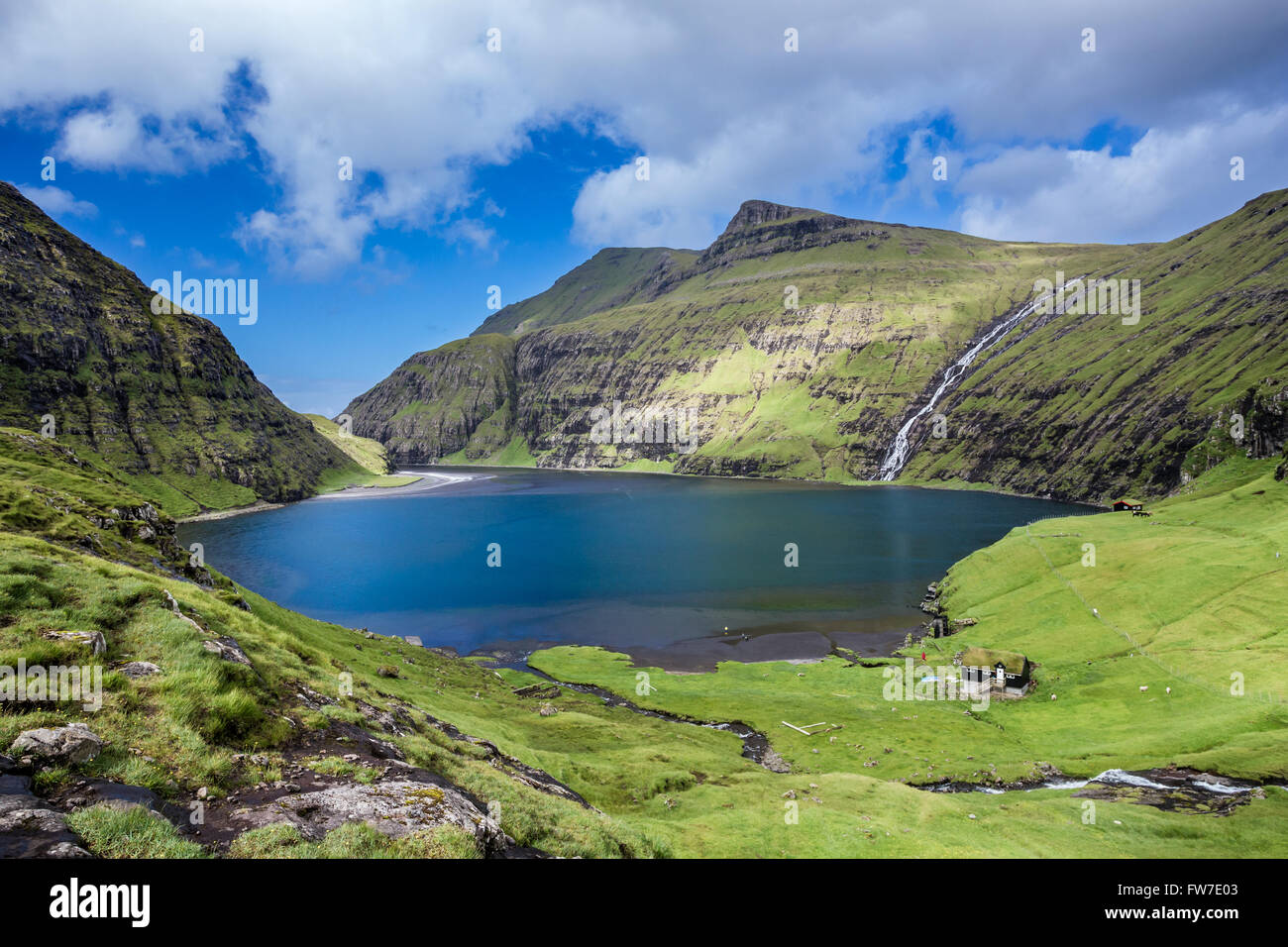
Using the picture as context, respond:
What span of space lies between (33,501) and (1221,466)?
201 m

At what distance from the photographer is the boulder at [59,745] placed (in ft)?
31.1

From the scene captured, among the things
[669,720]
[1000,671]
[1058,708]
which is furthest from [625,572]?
[1058,708]

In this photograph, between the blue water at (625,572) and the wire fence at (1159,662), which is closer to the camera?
the wire fence at (1159,662)

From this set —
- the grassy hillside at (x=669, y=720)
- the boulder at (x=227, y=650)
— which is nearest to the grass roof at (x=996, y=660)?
the grassy hillside at (x=669, y=720)

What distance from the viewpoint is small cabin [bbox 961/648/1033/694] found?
54.7 meters

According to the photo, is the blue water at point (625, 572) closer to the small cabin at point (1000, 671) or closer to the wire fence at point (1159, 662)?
the small cabin at point (1000, 671)

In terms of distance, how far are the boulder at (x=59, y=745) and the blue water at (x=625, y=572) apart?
219 ft

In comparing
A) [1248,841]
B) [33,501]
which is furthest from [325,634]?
[1248,841]

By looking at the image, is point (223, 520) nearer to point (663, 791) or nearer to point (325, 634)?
point (325, 634)

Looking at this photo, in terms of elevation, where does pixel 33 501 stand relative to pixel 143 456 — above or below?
below

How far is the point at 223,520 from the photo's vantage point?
18025 cm

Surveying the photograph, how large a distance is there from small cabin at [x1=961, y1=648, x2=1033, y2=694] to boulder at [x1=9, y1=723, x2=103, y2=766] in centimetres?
Result: 6365

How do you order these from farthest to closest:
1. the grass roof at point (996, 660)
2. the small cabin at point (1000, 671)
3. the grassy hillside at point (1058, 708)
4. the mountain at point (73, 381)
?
the mountain at point (73, 381)
the grass roof at point (996, 660)
the small cabin at point (1000, 671)
the grassy hillside at point (1058, 708)
